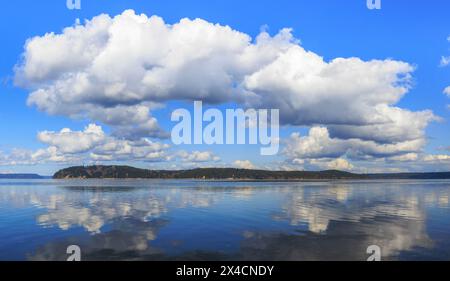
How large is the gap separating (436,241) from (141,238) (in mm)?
28721

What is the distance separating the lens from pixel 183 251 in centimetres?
3400

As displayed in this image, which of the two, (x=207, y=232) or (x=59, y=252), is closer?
(x=59, y=252)

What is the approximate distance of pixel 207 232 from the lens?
43.8 meters
